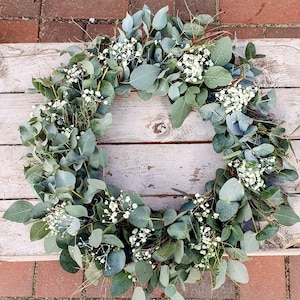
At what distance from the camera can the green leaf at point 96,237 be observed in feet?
3.43

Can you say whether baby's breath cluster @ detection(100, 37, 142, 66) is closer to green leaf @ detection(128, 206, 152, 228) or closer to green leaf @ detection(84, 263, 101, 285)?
green leaf @ detection(128, 206, 152, 228)

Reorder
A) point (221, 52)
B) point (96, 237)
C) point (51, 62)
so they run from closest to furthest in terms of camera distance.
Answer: point (96, 237) < point (221, 52) < point (51, 62)

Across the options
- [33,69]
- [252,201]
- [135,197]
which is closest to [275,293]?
[252,201]

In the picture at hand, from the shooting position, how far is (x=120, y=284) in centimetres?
110

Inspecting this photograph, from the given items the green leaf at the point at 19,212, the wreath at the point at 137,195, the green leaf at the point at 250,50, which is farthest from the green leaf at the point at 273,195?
the green leaf at the point at 19,212

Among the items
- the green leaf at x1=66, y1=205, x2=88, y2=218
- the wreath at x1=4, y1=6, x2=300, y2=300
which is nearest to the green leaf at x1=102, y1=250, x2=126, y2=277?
the wreath at x1=4, y1=6, x2=300, y2=300

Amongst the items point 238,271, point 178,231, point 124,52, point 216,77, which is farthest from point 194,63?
point 238,271

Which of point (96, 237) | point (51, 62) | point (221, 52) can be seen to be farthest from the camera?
point (51, 62)

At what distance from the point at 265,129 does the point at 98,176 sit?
0.40 m

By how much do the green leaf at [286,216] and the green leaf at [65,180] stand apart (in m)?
0.44

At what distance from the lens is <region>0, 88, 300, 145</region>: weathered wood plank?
1219mm

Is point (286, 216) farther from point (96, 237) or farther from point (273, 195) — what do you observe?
point (96, 237)

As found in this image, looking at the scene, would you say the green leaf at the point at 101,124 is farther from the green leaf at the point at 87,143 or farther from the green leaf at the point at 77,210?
the green leaf at the point at 77,210

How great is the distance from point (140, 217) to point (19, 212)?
271 millimetres
